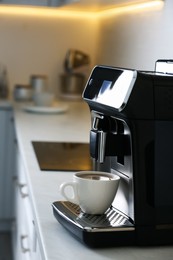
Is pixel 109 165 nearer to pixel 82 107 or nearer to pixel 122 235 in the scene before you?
pixel 122 235

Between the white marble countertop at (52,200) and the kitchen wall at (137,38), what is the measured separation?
18.0 inches

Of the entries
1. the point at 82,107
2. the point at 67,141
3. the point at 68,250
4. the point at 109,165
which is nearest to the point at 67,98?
the point at 82,107

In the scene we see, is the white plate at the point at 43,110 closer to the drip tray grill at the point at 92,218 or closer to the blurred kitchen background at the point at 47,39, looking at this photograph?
the blurred kitchen background at the point at 47,39

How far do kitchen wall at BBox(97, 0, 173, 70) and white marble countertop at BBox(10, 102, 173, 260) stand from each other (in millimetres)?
458

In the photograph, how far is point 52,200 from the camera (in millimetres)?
1471

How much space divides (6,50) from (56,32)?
0.39 m

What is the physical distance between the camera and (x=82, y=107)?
12.6 feet

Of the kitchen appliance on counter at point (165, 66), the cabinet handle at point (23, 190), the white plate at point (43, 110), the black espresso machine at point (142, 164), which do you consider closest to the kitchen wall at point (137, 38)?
the white plate at point (43, 110)

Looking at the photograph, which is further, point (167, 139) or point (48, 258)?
point (167, 139)

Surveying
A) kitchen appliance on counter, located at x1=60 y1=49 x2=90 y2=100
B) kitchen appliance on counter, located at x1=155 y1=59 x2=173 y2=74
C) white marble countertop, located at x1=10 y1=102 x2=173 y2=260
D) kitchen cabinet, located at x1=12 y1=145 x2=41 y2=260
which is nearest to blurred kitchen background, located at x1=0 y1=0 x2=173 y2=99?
kitchen appliance on counter, located at x1=60 y1=49 x2=90 y2=100

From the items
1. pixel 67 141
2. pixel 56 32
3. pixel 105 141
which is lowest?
pixel 67 141

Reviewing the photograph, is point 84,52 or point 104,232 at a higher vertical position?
point 84,52

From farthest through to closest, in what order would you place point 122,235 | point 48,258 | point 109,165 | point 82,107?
1. point 82,107
2. point 109,165
3. point 122,235
4. point 48,258

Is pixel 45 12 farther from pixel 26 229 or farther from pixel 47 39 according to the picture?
pixel 26 229
